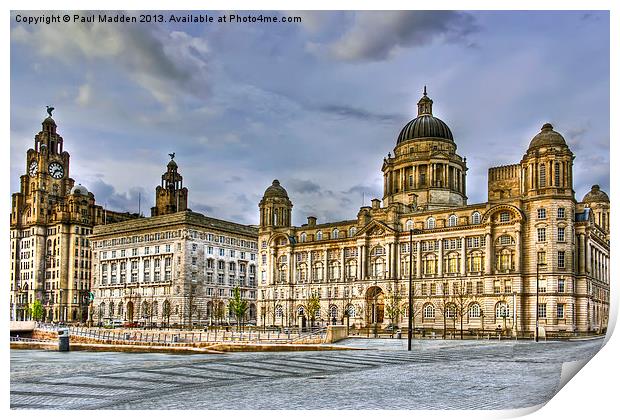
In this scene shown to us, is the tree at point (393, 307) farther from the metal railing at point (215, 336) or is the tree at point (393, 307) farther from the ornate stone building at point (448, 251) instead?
the metal railing at point (215, 336)

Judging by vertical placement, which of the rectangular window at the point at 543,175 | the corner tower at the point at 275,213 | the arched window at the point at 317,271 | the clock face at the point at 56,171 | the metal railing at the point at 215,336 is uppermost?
the clock face at the point at 56,171

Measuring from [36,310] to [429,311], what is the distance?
61.6m

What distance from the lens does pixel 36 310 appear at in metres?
111

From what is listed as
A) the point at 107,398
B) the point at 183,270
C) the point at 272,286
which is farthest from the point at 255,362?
the point at 183,270

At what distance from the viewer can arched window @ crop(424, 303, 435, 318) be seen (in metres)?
83.7

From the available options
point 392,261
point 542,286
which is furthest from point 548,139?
point 392,261

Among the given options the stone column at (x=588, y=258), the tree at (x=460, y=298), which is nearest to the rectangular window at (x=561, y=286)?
the stone column at (x=588, y=258)

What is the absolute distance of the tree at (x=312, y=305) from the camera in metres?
86.3

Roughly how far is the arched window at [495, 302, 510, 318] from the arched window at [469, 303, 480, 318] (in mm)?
2180

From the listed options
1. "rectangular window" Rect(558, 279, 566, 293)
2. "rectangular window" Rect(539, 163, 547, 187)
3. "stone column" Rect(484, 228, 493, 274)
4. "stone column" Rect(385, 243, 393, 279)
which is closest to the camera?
"rectangular window" Rect(539, 163, 547, 187)

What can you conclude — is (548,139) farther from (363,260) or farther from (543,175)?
(363,260)

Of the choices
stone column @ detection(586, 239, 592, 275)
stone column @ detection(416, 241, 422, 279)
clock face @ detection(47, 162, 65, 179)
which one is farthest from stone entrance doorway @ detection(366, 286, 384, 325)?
clock face @ detection(47, 162, 65, 179)

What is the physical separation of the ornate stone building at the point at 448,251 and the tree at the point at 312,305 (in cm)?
86

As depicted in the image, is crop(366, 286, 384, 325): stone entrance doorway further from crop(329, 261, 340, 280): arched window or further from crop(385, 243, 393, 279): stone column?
crop(329, 261, 340, 280): arched window
